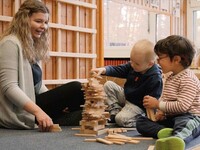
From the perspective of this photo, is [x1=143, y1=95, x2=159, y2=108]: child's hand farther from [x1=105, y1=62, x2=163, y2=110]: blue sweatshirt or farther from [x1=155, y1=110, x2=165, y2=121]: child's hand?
[x1=105, y1=62, x2=163, y2=110]: blue sweatshirt

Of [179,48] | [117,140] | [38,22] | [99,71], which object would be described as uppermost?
[38,22]

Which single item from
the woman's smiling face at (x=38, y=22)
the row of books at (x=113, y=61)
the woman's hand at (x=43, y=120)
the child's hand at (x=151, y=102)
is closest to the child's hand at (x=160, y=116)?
the child's hand at (x=151, y=102)

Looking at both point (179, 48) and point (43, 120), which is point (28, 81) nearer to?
point (43, 120)

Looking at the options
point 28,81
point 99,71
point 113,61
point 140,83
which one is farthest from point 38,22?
point 113,61

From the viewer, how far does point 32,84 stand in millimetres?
1902

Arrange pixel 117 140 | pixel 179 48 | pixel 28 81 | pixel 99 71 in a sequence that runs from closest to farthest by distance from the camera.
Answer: pixel 117 140
pixel 179 48
pixel 28 81
pixel 99 71

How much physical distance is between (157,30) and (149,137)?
3.13 meters

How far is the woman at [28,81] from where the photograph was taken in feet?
5.79

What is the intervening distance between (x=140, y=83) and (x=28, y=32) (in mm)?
687

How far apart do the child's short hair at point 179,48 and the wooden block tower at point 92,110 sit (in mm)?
374

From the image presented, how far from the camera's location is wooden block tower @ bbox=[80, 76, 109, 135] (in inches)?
69.0

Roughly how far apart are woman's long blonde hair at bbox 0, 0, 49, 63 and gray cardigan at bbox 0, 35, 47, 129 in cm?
4

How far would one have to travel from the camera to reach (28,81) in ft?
6.18

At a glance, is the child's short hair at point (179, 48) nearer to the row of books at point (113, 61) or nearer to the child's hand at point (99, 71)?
the child's hand at point (99, 71)
